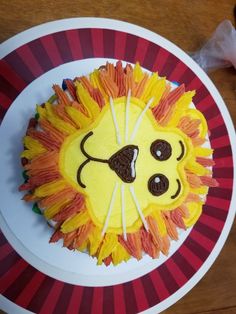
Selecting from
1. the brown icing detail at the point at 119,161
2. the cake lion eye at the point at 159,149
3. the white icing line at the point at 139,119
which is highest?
the white icing line at the point at 139,119

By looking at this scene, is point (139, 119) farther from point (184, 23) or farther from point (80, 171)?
point (184, 23)

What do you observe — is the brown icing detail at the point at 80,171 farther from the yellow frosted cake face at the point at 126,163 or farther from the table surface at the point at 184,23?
the table surface at the point at 184,23

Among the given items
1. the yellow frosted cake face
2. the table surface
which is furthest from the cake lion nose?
the table surface

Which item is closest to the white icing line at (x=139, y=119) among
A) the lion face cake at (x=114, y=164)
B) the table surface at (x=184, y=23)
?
the lion face cake at (x=114, y=164)

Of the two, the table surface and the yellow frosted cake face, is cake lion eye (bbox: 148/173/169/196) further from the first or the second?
the table surface

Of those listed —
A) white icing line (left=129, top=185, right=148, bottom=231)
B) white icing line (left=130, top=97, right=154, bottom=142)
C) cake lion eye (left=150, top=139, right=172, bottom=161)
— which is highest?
white icing line (left=130, top=97, right=154, bottom=142)

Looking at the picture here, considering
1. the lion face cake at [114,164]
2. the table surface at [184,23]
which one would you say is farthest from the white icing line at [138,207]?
the table surface at [184,23]

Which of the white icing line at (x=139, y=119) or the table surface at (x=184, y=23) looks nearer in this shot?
the white icing line at (x=139, y=119)

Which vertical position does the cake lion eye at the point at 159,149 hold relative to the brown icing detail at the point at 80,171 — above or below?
below

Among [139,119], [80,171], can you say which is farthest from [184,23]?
[80,171]

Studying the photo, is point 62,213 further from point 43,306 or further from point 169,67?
point 169,67
